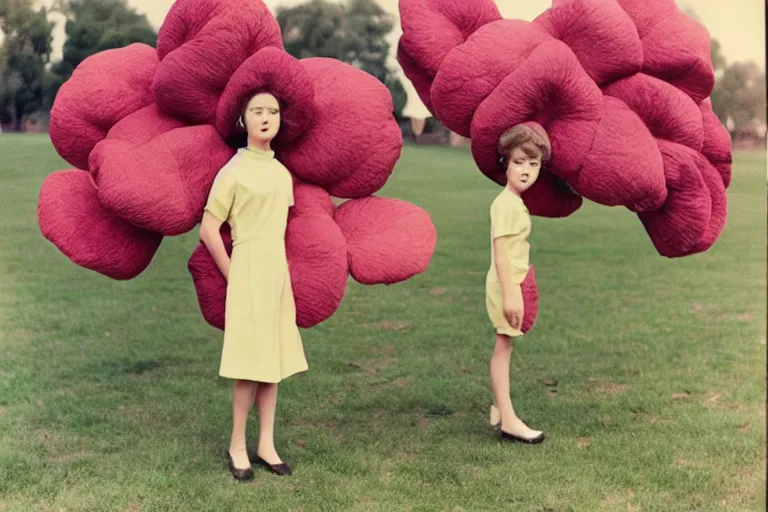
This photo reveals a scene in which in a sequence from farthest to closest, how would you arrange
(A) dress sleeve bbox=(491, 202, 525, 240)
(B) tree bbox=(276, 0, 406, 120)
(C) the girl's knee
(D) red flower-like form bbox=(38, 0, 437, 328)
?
(B) tree bbox=(276, 0, 406, 120) → (C) the girl's knee → (A) dress sleeve bbox=(491, 202, 525, 240) → (D) red flower-like form bbox=(38, 0, 437, 328)

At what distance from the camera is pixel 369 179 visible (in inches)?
106

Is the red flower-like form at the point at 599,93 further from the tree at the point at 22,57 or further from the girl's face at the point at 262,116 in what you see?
the tree at the point at 22,57

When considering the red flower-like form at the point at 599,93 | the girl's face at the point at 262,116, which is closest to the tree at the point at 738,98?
the red flower-like form at the point at 599,93

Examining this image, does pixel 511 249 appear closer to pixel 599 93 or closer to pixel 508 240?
pixel 508 240

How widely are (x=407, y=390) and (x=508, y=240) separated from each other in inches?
45.8

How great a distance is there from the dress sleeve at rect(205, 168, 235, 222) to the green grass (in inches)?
32.8

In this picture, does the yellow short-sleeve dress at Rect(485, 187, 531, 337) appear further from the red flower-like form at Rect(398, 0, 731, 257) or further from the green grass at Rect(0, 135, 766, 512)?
the green grass at Rect(0, 135, 766, 512)

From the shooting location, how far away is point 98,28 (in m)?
4.01

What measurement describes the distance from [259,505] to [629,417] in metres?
1.60

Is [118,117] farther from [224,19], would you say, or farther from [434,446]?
[434,446]

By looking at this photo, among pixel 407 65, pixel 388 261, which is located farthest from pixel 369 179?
pixel 407 65

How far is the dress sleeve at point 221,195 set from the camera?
2586mm

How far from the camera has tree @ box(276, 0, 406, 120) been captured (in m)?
4.15

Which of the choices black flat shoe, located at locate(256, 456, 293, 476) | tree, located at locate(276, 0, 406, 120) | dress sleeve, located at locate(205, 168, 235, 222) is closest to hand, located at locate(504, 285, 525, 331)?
black flat shoe, located at locate(256, 456, 293, 476)
